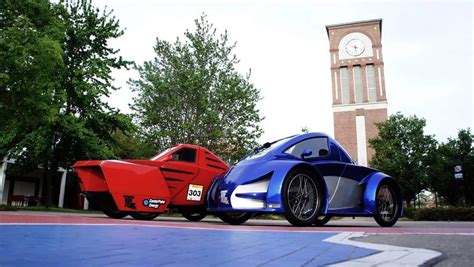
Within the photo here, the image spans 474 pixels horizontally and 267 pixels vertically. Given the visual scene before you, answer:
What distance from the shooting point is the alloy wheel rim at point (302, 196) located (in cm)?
662

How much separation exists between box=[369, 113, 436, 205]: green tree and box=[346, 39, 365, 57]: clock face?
59.4 ft

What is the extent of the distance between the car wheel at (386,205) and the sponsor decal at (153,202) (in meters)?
4.22

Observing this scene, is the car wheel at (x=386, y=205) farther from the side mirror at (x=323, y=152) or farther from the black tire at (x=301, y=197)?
the black tire at (x=301, y=197)

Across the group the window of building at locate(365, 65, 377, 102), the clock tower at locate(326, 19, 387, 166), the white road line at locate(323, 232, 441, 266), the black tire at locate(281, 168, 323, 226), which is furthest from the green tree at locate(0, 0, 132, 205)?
the window of building at locate(365, 65, 377, 102)

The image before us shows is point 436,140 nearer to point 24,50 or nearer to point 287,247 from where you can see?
point 24,50

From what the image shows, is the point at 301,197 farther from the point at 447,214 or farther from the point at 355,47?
the point at 355,47

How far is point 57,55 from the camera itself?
52.1 ft

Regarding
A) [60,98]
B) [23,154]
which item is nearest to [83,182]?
[60,98]

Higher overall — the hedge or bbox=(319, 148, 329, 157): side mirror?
bbox=(319, 148, 329, 157): side mirror

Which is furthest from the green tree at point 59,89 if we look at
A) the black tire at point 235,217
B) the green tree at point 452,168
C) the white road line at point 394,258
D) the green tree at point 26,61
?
the green tree at point 452,168

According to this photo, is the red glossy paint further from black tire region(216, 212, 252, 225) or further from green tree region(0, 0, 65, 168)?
green tree region(0, 0, 65, 168)

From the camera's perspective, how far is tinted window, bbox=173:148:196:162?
8.98 metres

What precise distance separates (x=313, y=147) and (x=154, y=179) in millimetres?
3221

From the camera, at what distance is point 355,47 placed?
60125 mm
